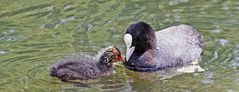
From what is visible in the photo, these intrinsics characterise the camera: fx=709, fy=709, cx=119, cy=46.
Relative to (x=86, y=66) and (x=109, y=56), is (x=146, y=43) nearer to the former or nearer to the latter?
(x=109, y=56)

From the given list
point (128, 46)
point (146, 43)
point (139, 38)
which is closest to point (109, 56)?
point (128, 46)

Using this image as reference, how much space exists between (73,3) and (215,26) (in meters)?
2.98

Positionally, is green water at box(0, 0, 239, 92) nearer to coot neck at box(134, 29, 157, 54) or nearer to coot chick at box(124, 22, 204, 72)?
coot chick at box(124, 22, 204, 72)

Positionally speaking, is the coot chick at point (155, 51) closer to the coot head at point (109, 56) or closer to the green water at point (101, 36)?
the green water at point (101, 36)

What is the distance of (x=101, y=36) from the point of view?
10.5 meters

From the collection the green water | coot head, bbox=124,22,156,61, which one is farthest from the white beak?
the green water

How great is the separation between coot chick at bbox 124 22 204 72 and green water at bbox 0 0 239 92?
0.55 ft

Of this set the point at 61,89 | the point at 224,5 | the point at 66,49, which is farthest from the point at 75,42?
the point at 224,5

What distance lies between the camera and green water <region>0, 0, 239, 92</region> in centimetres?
872

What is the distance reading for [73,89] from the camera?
8602mm

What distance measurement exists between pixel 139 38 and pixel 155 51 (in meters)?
0.32

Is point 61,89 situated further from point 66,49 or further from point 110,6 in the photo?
point 110,6

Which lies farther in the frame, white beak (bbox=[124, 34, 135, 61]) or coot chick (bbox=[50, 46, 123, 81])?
white beak (bbox=[124, 34, 135, 61])

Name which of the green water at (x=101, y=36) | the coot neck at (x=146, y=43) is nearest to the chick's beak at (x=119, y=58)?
the green water at (x=101, y=36)
